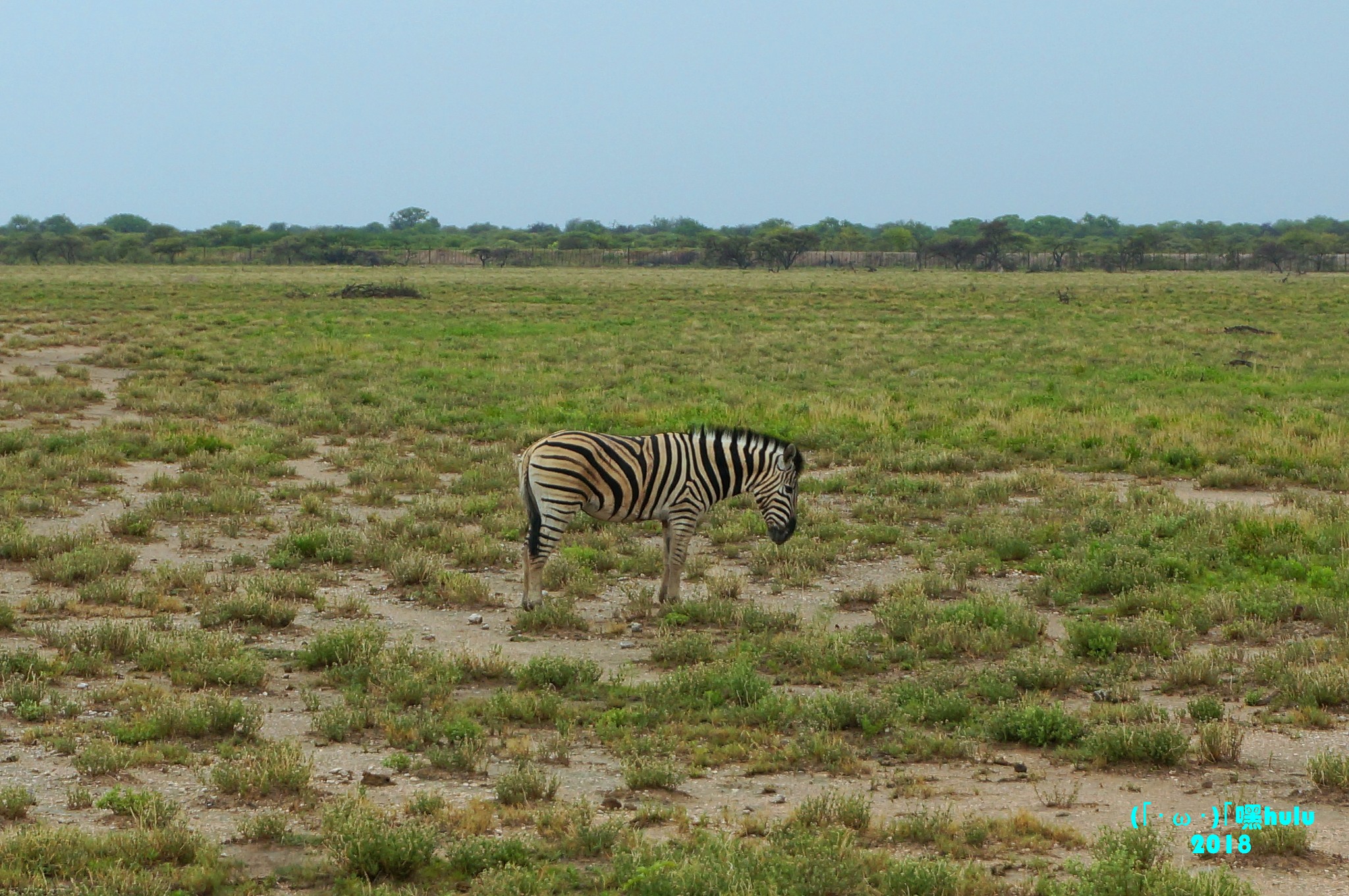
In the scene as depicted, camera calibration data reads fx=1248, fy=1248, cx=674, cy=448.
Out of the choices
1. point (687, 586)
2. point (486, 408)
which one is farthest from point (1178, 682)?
point (486, 408)

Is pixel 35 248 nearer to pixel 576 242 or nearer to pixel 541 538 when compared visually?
pixel 576 242

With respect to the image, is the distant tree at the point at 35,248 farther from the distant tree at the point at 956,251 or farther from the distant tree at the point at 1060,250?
the distant tree at the point at 1060,250

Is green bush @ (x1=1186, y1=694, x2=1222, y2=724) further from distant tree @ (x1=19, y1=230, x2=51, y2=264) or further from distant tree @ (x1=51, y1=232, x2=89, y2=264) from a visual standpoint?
distant tree @ (x1=51, y1=232, x2=89, y2=264)

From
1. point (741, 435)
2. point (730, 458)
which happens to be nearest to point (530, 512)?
point (730, 458)

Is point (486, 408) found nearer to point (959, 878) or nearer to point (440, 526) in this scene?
point (440, 526)

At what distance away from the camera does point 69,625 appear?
9883 mm

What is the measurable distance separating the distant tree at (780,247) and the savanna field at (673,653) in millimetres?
103356

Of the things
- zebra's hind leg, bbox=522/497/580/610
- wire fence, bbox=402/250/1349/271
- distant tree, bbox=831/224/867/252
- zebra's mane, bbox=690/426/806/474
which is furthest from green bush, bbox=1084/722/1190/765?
distant tree, bbox=831/224/867/252

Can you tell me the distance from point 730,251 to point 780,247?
642 centimetres

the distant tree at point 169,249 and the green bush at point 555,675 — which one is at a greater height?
the distant tree at point 169,249

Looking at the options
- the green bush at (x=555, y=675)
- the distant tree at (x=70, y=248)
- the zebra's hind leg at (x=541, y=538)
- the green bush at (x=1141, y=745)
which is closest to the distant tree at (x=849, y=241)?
the distant tree at (x=70, y=248)

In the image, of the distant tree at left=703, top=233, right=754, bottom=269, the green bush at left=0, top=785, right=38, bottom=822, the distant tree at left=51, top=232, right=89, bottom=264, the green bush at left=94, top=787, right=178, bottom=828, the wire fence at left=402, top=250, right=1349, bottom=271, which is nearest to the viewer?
the green bush at left=94, top=787, right=178, bottom=828

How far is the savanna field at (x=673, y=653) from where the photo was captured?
19.7ft

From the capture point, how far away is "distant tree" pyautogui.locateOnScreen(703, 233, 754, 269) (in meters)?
129
